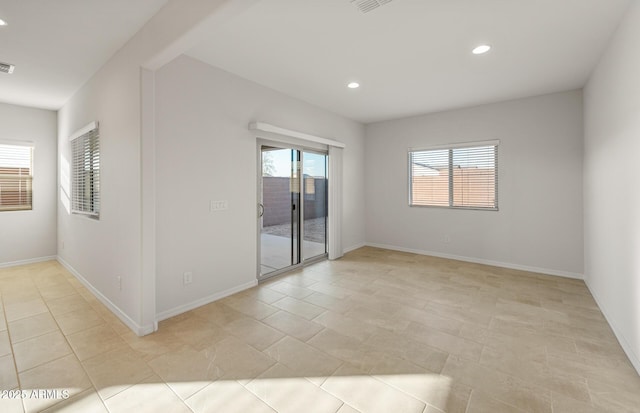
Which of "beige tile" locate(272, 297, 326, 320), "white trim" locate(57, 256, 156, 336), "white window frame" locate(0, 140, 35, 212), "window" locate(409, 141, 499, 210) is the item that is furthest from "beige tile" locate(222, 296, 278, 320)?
"white window frame" locate(0, 140, 35, 212)

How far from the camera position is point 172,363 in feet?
7.21

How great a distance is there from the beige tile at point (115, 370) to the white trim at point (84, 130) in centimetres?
258

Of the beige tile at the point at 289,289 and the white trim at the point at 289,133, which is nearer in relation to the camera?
the beige tile at the point at 289,289

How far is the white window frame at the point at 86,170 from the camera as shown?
3.50 meters

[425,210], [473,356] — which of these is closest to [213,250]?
[473,356]

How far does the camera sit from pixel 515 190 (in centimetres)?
471

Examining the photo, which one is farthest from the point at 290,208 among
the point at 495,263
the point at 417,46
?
the point at 495,263

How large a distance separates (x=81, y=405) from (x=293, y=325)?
1.60m

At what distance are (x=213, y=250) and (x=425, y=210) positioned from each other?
4.10m

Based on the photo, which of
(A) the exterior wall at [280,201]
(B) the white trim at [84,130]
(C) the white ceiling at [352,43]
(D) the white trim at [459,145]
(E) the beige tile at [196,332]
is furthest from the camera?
(D) the white trim at [459,145]

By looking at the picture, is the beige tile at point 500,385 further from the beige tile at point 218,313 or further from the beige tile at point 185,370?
the beige tile at point 218,313

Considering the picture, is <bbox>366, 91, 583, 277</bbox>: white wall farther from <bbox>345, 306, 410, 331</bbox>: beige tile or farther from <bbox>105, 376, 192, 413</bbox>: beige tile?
<bbox>105, 376, 192, 413</bbox>: beige tile

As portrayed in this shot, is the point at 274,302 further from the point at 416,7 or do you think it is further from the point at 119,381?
the point at 416,7

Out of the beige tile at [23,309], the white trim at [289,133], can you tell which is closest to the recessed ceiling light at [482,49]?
the white trim at [289,133]
